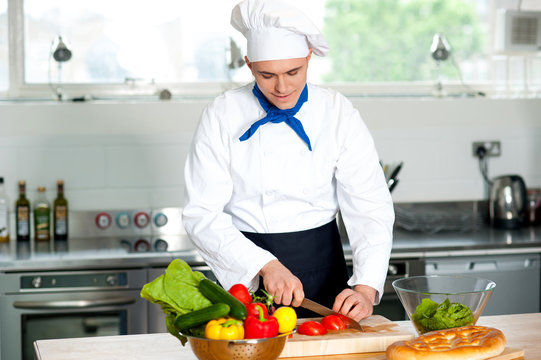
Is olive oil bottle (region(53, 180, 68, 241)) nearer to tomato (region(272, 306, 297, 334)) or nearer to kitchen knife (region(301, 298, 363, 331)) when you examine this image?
kitchen knife (region(301, 298, 363, 331))

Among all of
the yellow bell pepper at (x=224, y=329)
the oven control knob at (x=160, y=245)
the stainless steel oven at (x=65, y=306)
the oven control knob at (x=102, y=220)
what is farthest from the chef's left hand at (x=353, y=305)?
the oven control knob at (x=102, y=220)

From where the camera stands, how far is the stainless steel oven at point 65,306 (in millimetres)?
2930

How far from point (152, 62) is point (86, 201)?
822 millimetres

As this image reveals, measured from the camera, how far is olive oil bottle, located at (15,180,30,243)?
134 inches

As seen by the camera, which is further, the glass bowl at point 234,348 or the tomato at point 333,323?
the tomato at point 333,323

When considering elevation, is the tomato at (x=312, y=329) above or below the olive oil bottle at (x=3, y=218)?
below

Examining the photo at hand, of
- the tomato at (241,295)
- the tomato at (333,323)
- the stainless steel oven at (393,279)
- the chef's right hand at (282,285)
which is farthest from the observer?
the stainless steel oven at (393,279)

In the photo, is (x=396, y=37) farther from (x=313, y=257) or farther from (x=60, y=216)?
(x=313, y=257)

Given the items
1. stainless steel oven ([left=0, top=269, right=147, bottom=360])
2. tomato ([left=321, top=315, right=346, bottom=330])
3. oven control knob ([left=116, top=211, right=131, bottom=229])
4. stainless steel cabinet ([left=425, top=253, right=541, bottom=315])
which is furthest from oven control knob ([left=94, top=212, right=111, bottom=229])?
tomato ([left=321, top=315, right=346, bottom=330])

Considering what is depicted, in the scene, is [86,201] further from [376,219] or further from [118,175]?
[376,219]

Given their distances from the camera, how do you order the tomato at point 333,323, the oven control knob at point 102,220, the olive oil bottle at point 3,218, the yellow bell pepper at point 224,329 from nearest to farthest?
the yellow bell pepper at point 224,329
the tomato at point 333,323
the olive oil bottle at point 3,218
the oven control knob at point 102,220

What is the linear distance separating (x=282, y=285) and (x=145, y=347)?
381 mm

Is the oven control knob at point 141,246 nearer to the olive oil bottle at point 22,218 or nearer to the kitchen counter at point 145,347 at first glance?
the olive oil bottle at point 22,218

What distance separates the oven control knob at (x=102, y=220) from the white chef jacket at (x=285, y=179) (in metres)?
1.39
